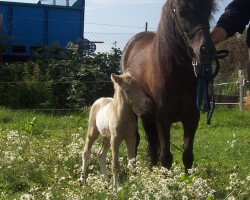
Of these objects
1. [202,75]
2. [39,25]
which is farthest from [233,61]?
[202,75]

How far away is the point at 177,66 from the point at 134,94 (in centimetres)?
52

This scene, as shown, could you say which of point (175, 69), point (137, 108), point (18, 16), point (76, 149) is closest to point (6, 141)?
point (76, 149)

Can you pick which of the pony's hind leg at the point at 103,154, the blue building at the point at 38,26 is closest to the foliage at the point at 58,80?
the blue building at the point at 38,26

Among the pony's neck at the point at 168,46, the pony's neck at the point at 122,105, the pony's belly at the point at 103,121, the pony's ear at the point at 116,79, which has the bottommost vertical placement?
the pony's belly at the point at 103,121

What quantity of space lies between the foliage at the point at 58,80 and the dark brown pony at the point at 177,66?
27.1ft

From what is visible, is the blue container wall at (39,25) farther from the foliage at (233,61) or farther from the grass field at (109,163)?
the foliage at (233,61)

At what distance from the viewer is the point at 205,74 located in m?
5.09

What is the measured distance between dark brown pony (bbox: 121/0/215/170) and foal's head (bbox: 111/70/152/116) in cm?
9

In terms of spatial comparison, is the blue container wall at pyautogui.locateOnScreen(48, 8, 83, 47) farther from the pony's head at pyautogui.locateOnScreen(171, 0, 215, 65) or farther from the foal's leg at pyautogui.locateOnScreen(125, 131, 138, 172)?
the pony's head at pyautogui.locateOnScreen(171, 0, 215, 65)

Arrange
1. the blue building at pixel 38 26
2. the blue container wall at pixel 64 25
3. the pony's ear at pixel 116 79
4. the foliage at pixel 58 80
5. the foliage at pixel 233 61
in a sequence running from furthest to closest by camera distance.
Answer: the foliage at pixel 233 61, the blue container wall at pixel 64 25, the blue building at pixel 38 26, the foliage at pixel 58 80, the pony's ear at pixel 116 79

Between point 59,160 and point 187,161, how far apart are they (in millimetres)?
1674

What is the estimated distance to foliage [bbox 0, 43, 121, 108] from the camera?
549 inches

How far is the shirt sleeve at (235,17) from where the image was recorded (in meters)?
4.46

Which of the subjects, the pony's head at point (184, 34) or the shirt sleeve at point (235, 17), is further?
the pony's head at point (184, 34)
